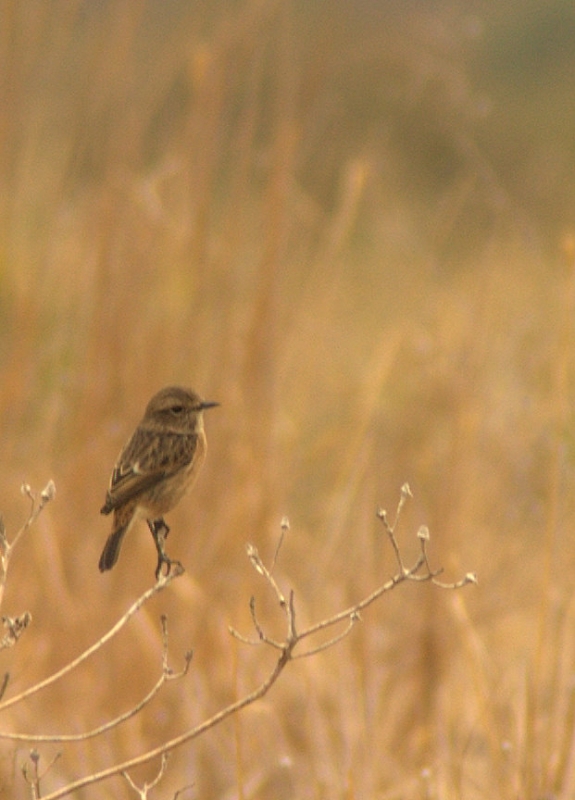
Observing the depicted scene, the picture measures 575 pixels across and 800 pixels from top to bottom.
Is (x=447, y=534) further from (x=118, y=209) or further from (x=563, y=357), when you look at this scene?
(x=118, y=209)

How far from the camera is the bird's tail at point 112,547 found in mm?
1807

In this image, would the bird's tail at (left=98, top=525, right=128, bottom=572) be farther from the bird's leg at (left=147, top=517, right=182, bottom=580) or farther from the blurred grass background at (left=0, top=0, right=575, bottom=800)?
the blurred grass background at (left=0, top=0, right=575, bottom=800)

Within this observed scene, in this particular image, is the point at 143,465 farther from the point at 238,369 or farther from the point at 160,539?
the point at 238,369

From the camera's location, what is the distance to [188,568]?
4.00 meters

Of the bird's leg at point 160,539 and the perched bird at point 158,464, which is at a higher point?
the perched bird at point 158,464

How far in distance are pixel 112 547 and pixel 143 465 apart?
0.13 meters

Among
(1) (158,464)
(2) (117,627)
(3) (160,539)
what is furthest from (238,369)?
(2) (117,627)

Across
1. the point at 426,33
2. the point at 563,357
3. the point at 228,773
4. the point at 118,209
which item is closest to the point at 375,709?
the point at 228,773

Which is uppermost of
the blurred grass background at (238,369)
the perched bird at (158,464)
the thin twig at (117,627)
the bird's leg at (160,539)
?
the blurred grass background at (238,369)

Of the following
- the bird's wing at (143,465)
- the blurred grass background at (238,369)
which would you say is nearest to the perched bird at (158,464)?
the bird's wing at (143,465)

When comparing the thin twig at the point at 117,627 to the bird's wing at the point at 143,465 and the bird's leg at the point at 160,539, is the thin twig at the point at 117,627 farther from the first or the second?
the bird's wing at the point at 143,465

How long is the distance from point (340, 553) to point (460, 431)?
38.0 inches

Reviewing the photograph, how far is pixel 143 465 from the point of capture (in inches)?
75.7

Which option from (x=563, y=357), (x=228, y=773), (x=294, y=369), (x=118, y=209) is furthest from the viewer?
(x=294, y=369)
